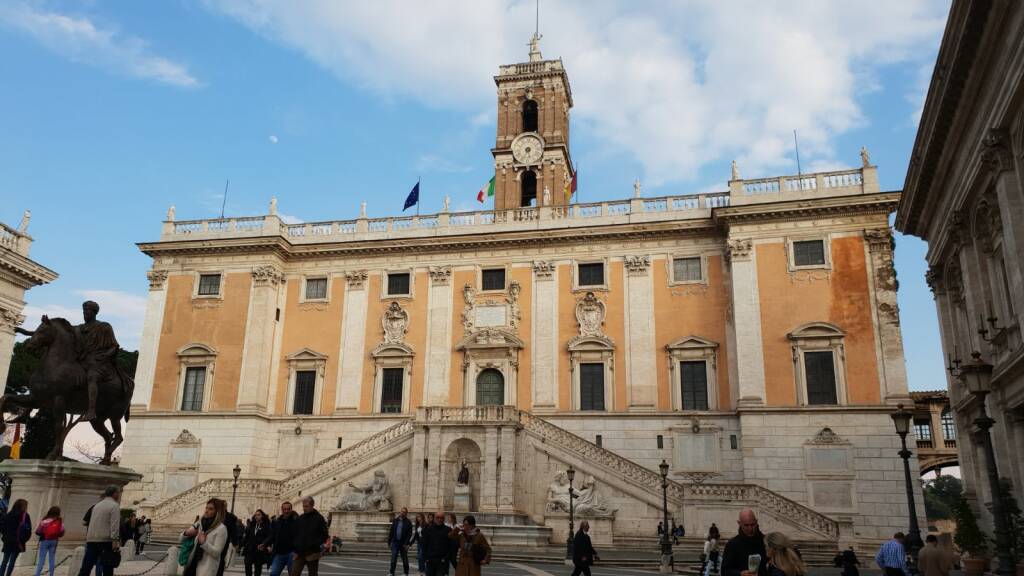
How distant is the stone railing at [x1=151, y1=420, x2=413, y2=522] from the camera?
30.4m

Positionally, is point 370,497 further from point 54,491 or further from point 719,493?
point 54,491

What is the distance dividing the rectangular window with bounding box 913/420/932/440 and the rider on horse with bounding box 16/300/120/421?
165 ft

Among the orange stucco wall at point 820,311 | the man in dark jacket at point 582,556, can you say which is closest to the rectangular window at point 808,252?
the orange stucco wall at point 820,311

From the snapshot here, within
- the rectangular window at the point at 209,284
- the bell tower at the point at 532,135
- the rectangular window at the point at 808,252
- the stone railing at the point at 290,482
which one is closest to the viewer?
the stone railing at the point at 290,482

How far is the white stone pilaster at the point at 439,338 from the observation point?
33.7 metres

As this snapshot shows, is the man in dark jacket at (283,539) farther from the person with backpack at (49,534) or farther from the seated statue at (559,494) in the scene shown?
the seated statue at (559,494)

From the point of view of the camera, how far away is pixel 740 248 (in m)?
31.6

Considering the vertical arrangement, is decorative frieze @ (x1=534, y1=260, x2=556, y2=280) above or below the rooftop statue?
above

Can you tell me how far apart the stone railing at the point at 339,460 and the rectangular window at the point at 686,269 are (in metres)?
12.8

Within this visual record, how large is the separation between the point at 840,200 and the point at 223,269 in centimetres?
2748

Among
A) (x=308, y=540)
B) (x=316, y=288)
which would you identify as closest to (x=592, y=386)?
(x=316, y=288)

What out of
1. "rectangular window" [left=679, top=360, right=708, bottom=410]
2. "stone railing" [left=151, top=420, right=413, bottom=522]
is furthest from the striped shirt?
"stone railing" [left=151, top=420, right=413, bottom=522]

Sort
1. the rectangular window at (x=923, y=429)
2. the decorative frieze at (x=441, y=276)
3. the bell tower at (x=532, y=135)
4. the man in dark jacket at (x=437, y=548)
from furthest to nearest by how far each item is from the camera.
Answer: the rectangular window at (x=923, y=429) < the bell tower at (x=532, y=135) < the decorative frieze at (x=441, y=276) < the man in dark jacket at (x=437, y=548)

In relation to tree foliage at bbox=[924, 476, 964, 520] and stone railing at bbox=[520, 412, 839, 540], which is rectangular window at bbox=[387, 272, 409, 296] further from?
tree foliage at bbox=[924, 476, 964, 520]
